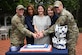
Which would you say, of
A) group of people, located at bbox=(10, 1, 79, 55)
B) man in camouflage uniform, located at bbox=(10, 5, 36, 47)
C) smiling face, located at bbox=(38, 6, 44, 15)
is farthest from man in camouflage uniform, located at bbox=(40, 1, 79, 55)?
man in camouflage uniform, located at bbox=(10, 5, 36, 47)

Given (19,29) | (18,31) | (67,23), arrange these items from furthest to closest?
(18,31) < (19,29) < (67,23)

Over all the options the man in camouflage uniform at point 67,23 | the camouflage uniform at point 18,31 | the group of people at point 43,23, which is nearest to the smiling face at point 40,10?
the group of people at point 43,23

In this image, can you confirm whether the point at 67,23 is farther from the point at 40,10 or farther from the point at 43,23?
the point at 40,10

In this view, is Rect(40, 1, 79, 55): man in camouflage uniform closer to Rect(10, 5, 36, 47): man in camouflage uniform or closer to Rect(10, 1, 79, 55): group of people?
Rect(10, 1, 79, 55): group of people

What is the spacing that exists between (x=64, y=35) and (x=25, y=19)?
84 cm

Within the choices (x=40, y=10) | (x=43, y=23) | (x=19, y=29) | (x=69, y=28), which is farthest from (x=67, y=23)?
(x=19, y=29)

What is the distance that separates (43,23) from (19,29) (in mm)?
475

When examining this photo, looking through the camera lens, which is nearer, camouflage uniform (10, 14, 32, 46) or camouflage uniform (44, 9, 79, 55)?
camouflage uniform (44, 9, 79, 55)

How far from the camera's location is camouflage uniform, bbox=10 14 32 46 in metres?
5.33

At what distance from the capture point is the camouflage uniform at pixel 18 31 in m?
5.33

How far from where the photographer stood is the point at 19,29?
17.8 ft

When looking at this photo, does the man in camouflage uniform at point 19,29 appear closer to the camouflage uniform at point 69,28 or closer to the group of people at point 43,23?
the group of people at point 43,23

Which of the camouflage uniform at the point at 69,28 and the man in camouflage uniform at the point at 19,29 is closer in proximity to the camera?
the camouflage uniform at the point at 69,28

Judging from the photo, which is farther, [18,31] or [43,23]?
[18,31]
